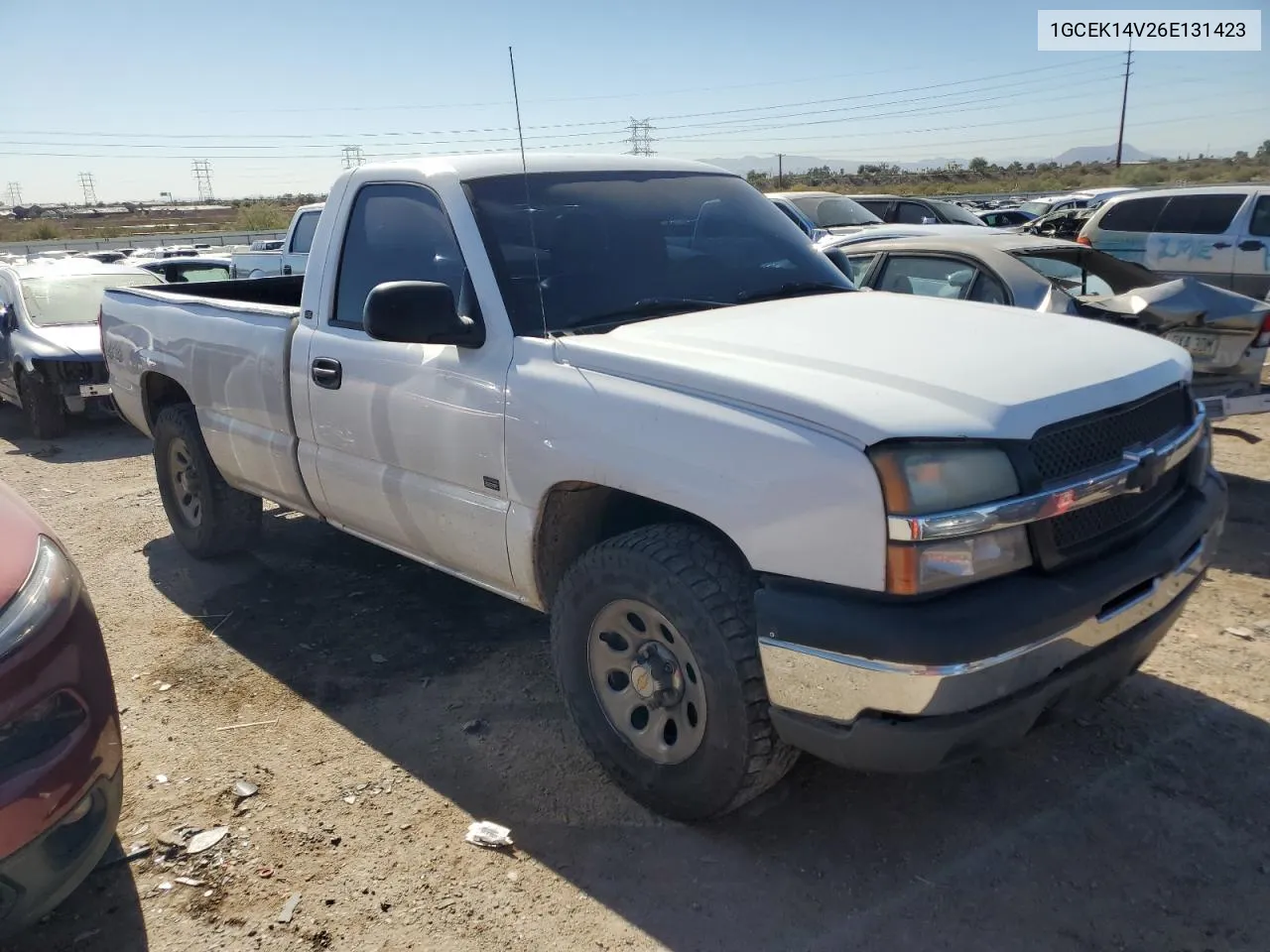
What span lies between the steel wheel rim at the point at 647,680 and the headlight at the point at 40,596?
56.7 inches

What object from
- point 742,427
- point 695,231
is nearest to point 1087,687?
point 742,427

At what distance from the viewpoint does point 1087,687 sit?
2646 mm

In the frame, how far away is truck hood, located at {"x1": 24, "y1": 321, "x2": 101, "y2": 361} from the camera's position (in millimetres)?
9398

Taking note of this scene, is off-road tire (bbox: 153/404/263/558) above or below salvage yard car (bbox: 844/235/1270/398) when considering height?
below

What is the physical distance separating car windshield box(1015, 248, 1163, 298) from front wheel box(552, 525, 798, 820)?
4545 millimetres

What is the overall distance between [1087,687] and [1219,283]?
396 inches

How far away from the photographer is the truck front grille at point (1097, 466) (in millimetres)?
2459

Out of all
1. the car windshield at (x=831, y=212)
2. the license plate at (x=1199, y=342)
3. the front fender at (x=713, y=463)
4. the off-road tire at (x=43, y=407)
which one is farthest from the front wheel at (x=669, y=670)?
the car windshield at (x=831, y=212)

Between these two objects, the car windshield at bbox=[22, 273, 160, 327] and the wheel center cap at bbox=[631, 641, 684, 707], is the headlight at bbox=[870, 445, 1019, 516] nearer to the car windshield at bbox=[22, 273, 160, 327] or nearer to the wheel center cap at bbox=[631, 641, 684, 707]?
the wheel center cap at bbox=[631, 641, 684, 707]

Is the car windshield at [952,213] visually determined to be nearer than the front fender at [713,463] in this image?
No

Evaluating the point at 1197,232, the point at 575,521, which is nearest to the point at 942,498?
the point at 575,521

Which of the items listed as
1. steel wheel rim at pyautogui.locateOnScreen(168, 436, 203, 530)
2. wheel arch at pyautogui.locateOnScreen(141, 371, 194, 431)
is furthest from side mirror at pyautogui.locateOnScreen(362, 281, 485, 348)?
wheel arch at pyautogui.locateOnScreen(141, 371, 194, 431)

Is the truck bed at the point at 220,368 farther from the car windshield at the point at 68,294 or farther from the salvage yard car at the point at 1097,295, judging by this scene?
the car windshield at the point at 68,294

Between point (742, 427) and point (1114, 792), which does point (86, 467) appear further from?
point (1114, 792)
